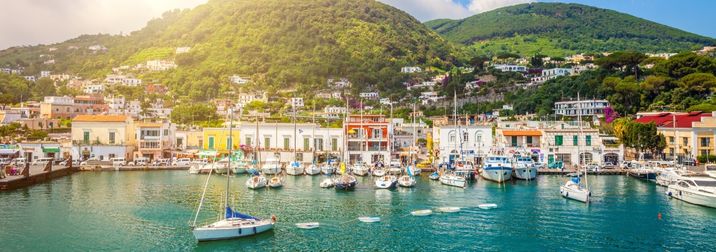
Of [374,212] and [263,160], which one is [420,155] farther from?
[374,212]

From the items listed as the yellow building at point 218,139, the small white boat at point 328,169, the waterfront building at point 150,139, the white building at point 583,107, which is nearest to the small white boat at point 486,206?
the small white boat at point 328,169

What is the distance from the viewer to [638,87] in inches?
3172

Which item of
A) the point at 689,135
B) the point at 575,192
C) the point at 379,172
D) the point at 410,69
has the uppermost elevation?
the point at 410,69

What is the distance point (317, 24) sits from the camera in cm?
17538

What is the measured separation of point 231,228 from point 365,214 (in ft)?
28.0

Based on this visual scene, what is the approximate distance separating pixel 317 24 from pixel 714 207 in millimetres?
151023

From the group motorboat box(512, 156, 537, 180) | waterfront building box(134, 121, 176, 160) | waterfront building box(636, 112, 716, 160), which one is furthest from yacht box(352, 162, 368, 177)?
waterfront building box(636, 112, 716, 160)

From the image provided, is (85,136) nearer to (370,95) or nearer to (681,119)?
(681,119)

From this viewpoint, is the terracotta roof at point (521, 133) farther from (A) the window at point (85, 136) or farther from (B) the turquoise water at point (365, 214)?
(A) the window at point (85, 136)

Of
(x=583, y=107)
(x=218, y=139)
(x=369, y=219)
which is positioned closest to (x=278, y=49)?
(x=583, y=107)

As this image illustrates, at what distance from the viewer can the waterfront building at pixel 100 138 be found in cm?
5747

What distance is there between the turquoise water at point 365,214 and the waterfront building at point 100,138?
15292 millimetres

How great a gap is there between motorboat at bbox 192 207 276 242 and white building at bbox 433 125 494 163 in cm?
3208

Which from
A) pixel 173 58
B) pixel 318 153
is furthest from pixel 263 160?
pixel 173 58
